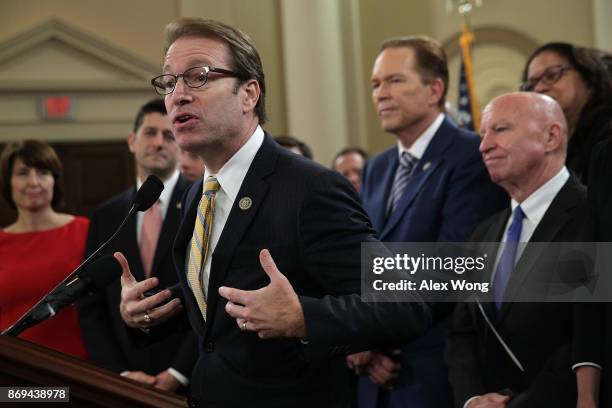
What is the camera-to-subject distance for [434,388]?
277 centimetres

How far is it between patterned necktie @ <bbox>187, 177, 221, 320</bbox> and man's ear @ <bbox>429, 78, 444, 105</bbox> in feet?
4.42

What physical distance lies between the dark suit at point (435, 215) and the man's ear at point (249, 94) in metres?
0.94

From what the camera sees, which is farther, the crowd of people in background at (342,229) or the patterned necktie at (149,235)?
the patterned necktie at (149,235)

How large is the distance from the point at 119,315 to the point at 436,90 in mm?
1522

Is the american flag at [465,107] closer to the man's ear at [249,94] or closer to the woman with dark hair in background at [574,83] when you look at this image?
the woman with dark hair in background at [574,83]

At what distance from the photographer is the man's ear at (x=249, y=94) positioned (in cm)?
206

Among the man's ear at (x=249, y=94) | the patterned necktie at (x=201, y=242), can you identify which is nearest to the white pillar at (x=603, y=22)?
the man's ear at (x=249, y=94)

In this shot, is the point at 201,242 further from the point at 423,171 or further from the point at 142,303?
the point at 423,171

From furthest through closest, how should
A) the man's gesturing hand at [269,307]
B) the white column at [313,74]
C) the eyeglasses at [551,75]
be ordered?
the white column at [313,74] → the eyeglasses at [551,75] → the man's gesturing hand at [269,307]

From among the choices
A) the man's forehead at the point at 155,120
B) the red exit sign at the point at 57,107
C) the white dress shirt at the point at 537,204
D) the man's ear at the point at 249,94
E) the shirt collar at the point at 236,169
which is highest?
the red exit sign at the point at 57,107

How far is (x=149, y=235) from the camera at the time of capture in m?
3.38

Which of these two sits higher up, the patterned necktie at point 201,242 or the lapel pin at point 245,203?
the lapel pin at point 245,203

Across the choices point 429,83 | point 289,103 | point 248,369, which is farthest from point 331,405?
point 289,103

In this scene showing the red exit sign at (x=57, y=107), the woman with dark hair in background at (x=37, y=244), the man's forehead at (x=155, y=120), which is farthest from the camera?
the red exit sign at (x=57, y=107)
